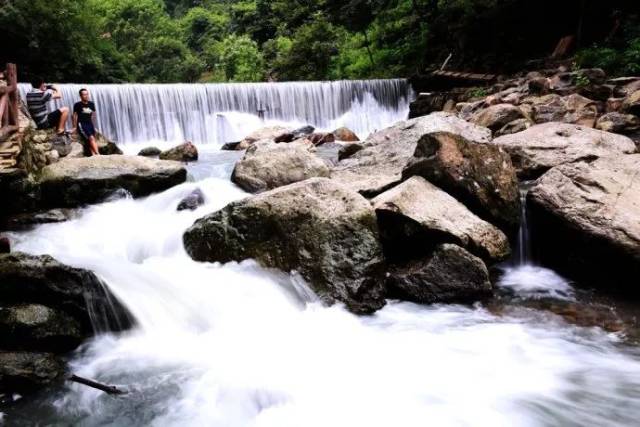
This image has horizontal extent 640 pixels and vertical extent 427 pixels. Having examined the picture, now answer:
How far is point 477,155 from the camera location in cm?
598

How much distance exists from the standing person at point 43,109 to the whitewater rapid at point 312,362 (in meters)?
5.89

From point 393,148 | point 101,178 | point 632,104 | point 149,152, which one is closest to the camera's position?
point 101,178

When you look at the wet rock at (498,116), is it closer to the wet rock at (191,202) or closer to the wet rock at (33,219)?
the wet rock at (191,202)

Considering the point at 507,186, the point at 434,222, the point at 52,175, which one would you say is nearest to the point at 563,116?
the point at 507,186

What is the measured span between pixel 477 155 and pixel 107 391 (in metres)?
4.58

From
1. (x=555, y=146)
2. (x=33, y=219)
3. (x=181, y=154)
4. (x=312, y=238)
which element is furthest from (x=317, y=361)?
(x=181, y=154)

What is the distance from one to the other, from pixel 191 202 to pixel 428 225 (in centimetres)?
383

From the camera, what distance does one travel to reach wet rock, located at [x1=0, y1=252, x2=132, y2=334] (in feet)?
13.5

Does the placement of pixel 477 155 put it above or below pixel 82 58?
below

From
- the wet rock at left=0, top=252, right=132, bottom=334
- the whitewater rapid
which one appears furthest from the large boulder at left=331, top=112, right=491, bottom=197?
the wet rock at left=0, top=252, right=132, bottom=334

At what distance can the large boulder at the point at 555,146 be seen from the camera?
7.76 meters

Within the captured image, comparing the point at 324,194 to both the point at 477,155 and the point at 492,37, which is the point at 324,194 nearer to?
the point at 477,155

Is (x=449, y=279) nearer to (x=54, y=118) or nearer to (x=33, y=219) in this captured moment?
(x=33, y=219)

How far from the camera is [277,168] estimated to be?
800 cm
